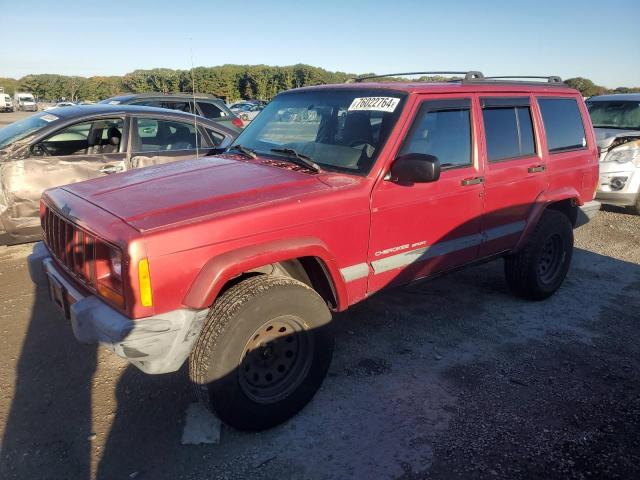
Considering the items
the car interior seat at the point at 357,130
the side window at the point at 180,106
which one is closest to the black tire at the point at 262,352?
the car interior seat at the point at 357,130

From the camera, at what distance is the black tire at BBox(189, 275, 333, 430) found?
243 cm

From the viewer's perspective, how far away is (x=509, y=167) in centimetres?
381

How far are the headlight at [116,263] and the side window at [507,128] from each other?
109 inches

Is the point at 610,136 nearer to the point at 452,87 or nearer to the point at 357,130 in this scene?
the point at 452,87

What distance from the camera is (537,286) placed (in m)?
4.44

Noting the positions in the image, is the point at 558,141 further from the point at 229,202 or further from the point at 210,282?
the point at 210,282

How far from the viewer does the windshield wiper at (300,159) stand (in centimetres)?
304

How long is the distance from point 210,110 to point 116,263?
851 cm

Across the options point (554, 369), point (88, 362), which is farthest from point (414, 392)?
point (88, 362)

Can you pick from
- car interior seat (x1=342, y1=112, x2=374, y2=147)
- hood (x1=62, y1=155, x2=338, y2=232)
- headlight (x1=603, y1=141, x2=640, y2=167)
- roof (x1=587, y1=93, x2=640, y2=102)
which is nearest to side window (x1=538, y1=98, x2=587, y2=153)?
car interior seat (x1=342, y1=112, x2=374, y2=147)

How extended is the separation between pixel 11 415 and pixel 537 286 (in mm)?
4249

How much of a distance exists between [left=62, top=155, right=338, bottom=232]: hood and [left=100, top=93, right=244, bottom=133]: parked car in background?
21.0 ft

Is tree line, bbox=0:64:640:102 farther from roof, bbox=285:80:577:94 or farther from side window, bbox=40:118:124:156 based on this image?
roof, bbox=285:80:577:94

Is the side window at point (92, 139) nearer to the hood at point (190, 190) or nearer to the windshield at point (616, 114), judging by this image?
the hood at point (190, 190)
